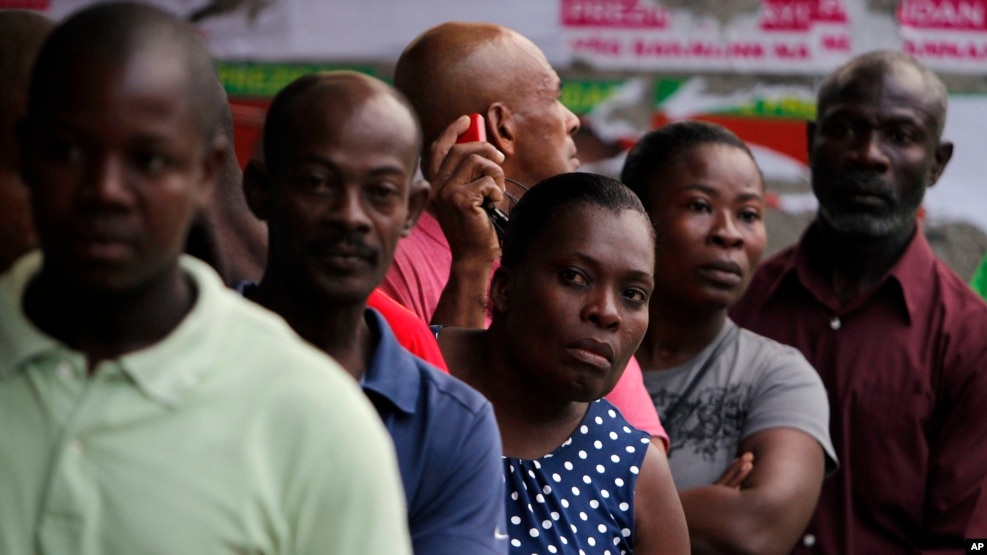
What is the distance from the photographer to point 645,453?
121 inches

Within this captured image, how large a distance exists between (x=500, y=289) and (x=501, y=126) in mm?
834

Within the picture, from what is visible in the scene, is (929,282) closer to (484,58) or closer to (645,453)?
(484,58)

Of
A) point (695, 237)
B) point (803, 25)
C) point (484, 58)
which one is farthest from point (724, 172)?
point (803, 25)

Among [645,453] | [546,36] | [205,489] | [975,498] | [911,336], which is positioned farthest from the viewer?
[546,36]

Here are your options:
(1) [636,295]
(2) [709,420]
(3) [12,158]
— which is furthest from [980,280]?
(3) [12,158]

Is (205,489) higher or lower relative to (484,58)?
higher

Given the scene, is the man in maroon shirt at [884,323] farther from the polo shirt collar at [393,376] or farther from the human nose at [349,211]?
the human nose at [349,211]

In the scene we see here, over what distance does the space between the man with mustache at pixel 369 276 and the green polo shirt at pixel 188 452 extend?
21.3 inches

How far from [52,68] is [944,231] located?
4.54m

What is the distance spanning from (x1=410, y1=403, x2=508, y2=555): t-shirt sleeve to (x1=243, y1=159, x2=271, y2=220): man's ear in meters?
0.51

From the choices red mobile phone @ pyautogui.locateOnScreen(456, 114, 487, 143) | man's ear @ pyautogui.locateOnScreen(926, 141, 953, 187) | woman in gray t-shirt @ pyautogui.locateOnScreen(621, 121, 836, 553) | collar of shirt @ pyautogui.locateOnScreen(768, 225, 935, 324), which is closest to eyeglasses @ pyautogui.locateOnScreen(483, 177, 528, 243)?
red mobile phone @ pyautogui.locateOnScreen(456, 114, 487, 143)

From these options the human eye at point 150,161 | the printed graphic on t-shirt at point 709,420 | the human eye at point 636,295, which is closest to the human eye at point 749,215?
the printed graphic on t-shirt at point 709,420

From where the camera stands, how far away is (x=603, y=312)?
9.85 feet

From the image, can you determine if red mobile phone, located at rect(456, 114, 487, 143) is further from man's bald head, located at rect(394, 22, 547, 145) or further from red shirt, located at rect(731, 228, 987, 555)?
red shirt, located at rect(731, 228, 987, 555)
